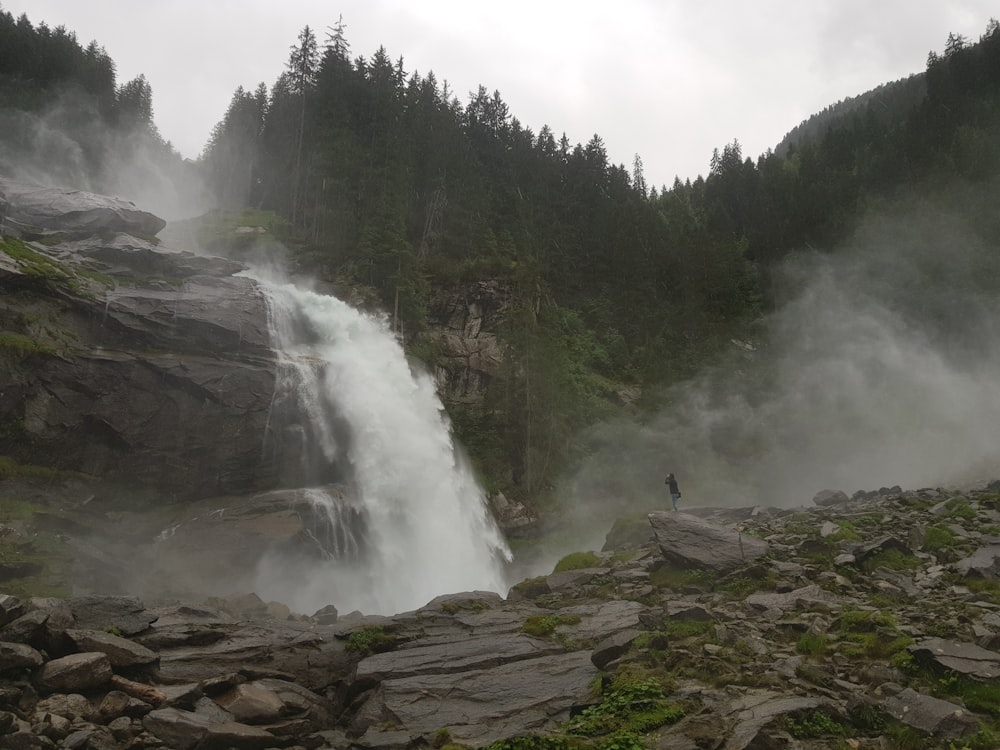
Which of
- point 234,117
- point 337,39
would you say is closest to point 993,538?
point 337,39

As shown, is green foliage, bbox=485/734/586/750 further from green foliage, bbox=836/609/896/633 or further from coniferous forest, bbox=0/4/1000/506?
coniferous forest, bbox=0/4/1000/506

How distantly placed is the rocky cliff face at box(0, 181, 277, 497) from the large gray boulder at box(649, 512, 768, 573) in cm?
1741

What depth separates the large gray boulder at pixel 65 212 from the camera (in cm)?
3320

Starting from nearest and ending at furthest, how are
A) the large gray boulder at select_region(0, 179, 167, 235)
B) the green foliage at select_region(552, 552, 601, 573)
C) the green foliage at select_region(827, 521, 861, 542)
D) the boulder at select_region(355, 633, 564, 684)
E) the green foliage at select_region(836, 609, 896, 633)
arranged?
the green foliage at select_region(836, 609, 896, 633), the boulder at select_region(355, 633, 564, 684), the green foliage at select_region(827, 521, 861, 542), the green foliage at select_region(552, 552, 601, 573), the large gray boulder at select_region(0, 179, 167, 235)

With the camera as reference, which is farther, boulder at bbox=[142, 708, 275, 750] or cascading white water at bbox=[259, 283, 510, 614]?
cascading white water at bbox=[259, 283, 510, 614]

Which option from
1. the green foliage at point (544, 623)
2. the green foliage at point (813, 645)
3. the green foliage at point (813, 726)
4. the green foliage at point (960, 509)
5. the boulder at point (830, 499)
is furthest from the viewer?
the boulder at point (830, 499)

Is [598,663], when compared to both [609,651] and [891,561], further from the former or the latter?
[891,561]

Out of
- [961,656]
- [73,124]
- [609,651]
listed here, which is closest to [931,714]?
[961,656]

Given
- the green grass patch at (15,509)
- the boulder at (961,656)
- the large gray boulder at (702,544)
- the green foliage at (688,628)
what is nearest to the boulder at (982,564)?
the large gray boulder at (702,544)

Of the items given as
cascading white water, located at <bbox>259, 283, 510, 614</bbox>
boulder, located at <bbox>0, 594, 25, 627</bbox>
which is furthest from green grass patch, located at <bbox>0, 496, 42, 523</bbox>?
boulder, located at <bbox>0, 594, 25, 627</bbox>

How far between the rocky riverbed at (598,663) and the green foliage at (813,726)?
0.02 metres

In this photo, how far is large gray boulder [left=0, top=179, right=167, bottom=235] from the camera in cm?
3320

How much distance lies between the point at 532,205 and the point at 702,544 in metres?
43.1

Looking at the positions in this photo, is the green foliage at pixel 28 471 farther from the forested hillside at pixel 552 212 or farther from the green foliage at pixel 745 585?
the green foliage at pixel 745 585
